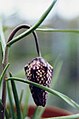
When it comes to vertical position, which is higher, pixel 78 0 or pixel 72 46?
pixel 78 0

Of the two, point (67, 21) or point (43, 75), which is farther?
point (67, 21)

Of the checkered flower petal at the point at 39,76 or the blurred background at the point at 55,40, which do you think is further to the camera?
the blurred background at the point at 55,40

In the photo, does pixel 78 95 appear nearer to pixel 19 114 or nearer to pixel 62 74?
pixel 62 74

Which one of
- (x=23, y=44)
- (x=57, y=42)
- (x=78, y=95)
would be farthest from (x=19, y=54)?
(x=78, y=95)

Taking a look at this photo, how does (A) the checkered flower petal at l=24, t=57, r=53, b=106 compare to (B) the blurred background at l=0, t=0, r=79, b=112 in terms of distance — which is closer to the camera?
(A) the checkered flower petal at l=24, t=57, r=53, b=106

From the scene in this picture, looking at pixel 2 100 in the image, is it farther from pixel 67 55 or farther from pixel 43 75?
pixel 67 55

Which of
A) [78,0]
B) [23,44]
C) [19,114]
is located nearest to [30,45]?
[23,44]

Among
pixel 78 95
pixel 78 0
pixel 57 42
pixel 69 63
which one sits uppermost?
pixel 78 0

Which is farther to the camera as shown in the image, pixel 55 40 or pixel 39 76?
pixel 55 40
